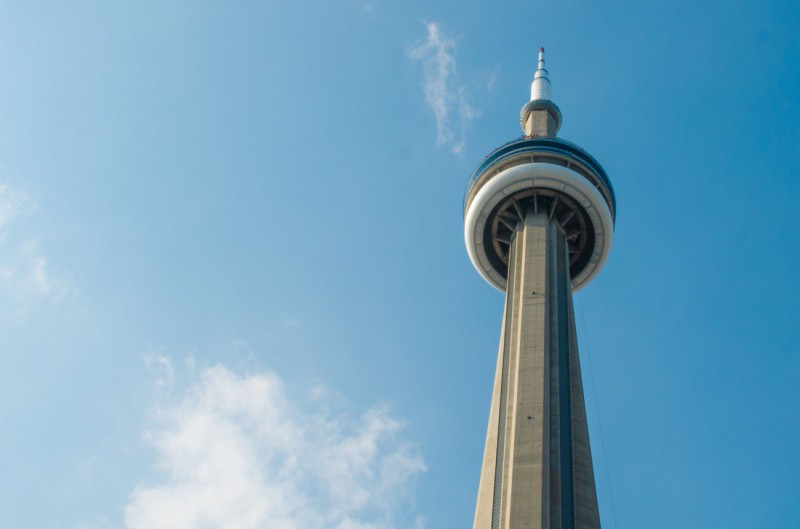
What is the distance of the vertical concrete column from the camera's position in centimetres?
4400

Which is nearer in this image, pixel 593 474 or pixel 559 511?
pixel 559 511

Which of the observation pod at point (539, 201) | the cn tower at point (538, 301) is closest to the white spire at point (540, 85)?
the cn tower at point (538, 301)

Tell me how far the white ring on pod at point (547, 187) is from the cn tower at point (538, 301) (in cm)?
7

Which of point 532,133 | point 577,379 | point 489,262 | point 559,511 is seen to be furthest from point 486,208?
point 559,511

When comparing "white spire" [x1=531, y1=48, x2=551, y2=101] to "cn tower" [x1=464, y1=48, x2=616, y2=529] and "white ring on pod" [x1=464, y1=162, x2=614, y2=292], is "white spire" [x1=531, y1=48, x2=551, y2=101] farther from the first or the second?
"white ring on pod" [x1=464, y1=162, x2=614, y2=292]

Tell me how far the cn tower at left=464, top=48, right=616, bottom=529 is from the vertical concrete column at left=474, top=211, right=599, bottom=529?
62 mm

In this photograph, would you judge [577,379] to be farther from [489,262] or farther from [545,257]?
[489,262]

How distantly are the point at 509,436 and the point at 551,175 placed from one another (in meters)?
21.1

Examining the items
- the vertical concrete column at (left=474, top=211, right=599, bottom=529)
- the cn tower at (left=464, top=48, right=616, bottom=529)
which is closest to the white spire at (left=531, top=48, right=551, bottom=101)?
the cn tower at (left=464, top=48, right=616, bottom=529)

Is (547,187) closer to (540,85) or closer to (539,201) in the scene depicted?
(539,201)

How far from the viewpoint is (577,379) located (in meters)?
51.3

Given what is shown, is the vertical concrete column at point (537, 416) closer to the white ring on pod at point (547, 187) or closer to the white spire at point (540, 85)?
the white ring on pod at point (547, 187)

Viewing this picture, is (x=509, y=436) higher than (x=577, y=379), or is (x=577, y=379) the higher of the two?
(x=577, y=379)

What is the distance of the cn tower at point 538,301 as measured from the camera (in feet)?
147
